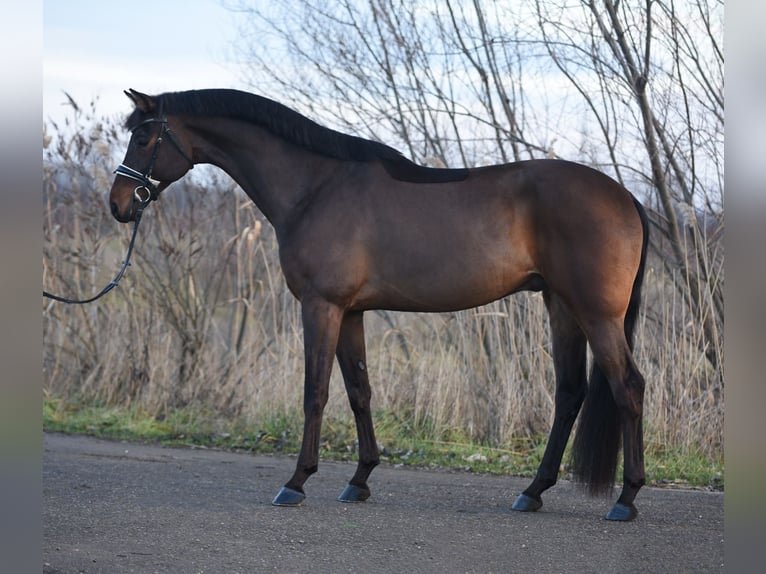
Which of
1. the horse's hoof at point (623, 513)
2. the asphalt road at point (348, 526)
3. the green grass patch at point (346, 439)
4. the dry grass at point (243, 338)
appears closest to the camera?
the asphalt road at point (348, 526)

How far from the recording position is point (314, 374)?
5.18 m

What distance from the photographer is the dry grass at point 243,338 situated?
711 centimetres

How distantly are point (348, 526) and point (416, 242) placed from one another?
161cm

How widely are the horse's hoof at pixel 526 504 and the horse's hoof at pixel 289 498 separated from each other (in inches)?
47.5

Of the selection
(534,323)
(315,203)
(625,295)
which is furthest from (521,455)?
(315,203)

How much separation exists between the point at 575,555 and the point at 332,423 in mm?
3741

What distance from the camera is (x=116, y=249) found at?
9836mm

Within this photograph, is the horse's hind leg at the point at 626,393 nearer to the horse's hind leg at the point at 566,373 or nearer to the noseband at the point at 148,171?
the horse's hind leg at the point at 566,373

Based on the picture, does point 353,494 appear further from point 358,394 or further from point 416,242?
point 416,242

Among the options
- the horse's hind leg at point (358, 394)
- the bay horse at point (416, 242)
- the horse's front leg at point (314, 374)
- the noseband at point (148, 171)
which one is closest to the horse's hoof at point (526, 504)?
the bay horse at point (416, 242)

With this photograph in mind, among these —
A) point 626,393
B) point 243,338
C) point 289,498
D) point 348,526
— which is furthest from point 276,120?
point 243,338

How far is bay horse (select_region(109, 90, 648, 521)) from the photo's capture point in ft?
16.3

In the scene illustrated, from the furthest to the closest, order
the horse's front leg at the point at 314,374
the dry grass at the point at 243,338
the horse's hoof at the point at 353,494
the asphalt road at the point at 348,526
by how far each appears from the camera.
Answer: the dry grass at the point at 243,338 → the horse's hoof at the point at 353,494 → the horse's front leg at the point at 314,374 → the asphalt road at the point at 348,526

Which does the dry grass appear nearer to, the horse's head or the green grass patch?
the green grass patch
